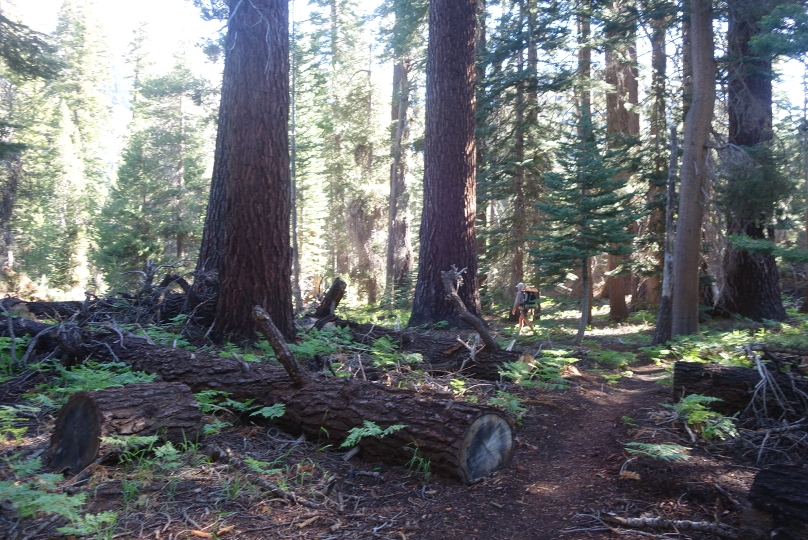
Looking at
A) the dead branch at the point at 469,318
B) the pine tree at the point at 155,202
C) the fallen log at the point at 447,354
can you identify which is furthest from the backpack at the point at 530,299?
the pine tree at the point at 155,202

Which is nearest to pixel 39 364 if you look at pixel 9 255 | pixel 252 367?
pixel 252 367

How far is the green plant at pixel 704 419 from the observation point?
4906 millimetres

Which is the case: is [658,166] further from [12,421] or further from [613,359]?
[12,421]

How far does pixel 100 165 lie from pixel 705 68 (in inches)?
1646

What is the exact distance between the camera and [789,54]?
9.41 metres

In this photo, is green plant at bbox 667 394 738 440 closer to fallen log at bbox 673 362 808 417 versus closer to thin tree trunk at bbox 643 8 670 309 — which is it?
fallen log at bbox 673 362 808 417

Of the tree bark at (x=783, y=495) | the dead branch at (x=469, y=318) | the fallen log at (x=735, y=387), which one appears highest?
the dead branch at (x=469, y=318)

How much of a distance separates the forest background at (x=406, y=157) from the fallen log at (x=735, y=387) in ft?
10.2

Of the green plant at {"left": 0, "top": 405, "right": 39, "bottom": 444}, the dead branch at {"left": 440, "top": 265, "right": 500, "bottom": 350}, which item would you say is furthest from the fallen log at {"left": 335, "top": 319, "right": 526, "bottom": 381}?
the green plant at {"left": 0, "top": 405, "right": 39, "bottom": 444}

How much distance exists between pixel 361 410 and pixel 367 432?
385 millimetres

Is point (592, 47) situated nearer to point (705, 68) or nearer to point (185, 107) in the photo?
point (705, 68)

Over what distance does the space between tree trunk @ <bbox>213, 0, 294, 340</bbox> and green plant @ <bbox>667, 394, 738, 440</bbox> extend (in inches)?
199

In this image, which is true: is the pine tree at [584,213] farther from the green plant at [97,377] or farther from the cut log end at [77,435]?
the cut log end at [77,435]

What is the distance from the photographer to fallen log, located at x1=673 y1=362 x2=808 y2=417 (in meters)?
5.32
